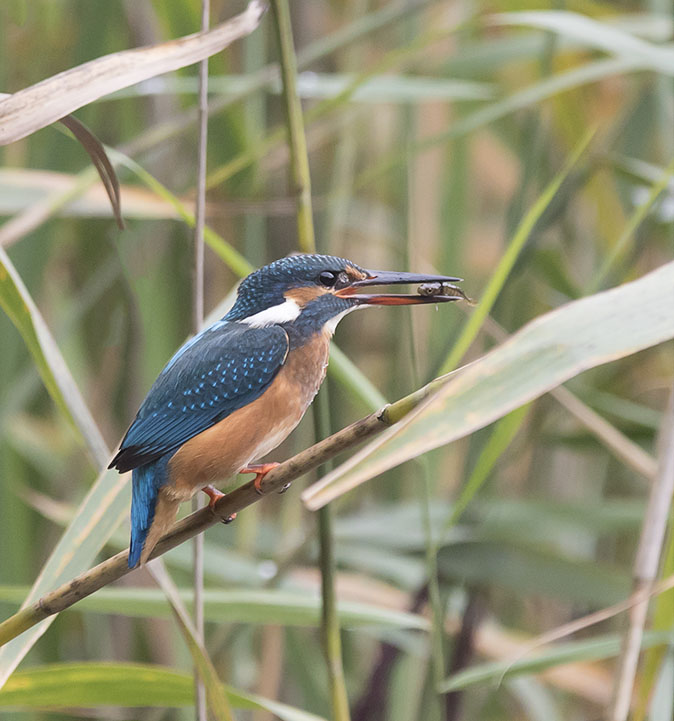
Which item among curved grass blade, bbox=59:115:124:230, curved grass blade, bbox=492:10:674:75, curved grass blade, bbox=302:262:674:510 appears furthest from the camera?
curved grass blade, bbox=492:10:674:75

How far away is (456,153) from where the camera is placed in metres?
1.46

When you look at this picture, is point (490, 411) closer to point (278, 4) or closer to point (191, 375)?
point (191, 375)

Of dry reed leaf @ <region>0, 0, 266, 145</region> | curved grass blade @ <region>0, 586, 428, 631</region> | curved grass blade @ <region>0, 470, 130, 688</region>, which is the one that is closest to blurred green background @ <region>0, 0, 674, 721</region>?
curved grass blade @ <region>0, 586, 428, 631</region>

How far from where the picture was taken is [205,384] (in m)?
0.61

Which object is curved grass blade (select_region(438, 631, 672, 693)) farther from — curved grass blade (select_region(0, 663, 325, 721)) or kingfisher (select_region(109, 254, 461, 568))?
kingfisher (select_region(109, 254, 461, 568))

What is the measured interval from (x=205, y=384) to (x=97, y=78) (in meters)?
0.20

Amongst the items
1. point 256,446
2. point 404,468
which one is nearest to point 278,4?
point 256,446

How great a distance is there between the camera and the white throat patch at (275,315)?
616mm

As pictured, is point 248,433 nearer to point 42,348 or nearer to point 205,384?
point 205,384

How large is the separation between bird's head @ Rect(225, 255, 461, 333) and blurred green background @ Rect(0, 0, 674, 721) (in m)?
0.30

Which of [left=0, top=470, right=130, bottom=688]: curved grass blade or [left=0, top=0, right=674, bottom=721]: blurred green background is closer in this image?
[left=0, top=470, right=130, bottom=688]: curved grass blade

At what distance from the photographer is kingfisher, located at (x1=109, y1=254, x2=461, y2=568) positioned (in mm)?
581

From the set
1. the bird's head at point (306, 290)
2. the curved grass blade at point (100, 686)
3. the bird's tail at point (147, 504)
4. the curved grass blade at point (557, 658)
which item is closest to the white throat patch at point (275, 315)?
the bird's head at point (306, 290)

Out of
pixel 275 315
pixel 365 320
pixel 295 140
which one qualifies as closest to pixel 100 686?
pixel 275 315
